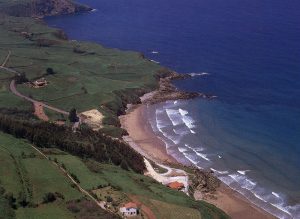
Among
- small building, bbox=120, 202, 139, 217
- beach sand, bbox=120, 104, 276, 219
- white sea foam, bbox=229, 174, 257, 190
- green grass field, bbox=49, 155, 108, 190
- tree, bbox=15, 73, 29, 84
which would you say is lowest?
beach sand, bbox=120, 104, 276, 219

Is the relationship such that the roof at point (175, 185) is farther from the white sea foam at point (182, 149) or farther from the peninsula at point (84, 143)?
the white sea foam at point (182, 149)

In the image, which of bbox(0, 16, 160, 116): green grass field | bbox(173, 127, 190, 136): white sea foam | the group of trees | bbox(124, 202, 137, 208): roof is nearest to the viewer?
bbox(124, 202, 137, 208): roof

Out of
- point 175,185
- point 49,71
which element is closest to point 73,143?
point 175,185

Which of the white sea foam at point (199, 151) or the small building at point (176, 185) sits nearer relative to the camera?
the small building at point (176, 185)

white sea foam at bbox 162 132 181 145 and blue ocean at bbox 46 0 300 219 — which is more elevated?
blue ocean at bbox 46 0 300 219

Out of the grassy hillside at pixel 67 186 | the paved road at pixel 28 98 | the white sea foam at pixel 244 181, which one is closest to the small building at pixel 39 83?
the paved road at pixel 28 98

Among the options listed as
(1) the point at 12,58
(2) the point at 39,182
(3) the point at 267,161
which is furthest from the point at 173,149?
(1) the point at 12,58

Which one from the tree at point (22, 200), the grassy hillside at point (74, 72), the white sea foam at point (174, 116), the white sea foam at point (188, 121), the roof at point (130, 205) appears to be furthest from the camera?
the grassy hillside at point (74, 72)

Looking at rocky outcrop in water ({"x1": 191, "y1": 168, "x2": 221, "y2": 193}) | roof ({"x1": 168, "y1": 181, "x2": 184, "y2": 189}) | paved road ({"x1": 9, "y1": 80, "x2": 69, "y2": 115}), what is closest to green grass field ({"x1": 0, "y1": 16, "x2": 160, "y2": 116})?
paved road ({"x1": 9, "y1": 80, "x2": 69, "y2": 115})

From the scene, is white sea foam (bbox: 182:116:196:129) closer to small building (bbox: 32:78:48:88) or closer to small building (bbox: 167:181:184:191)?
small building (bbox: 167:181:184:191)
